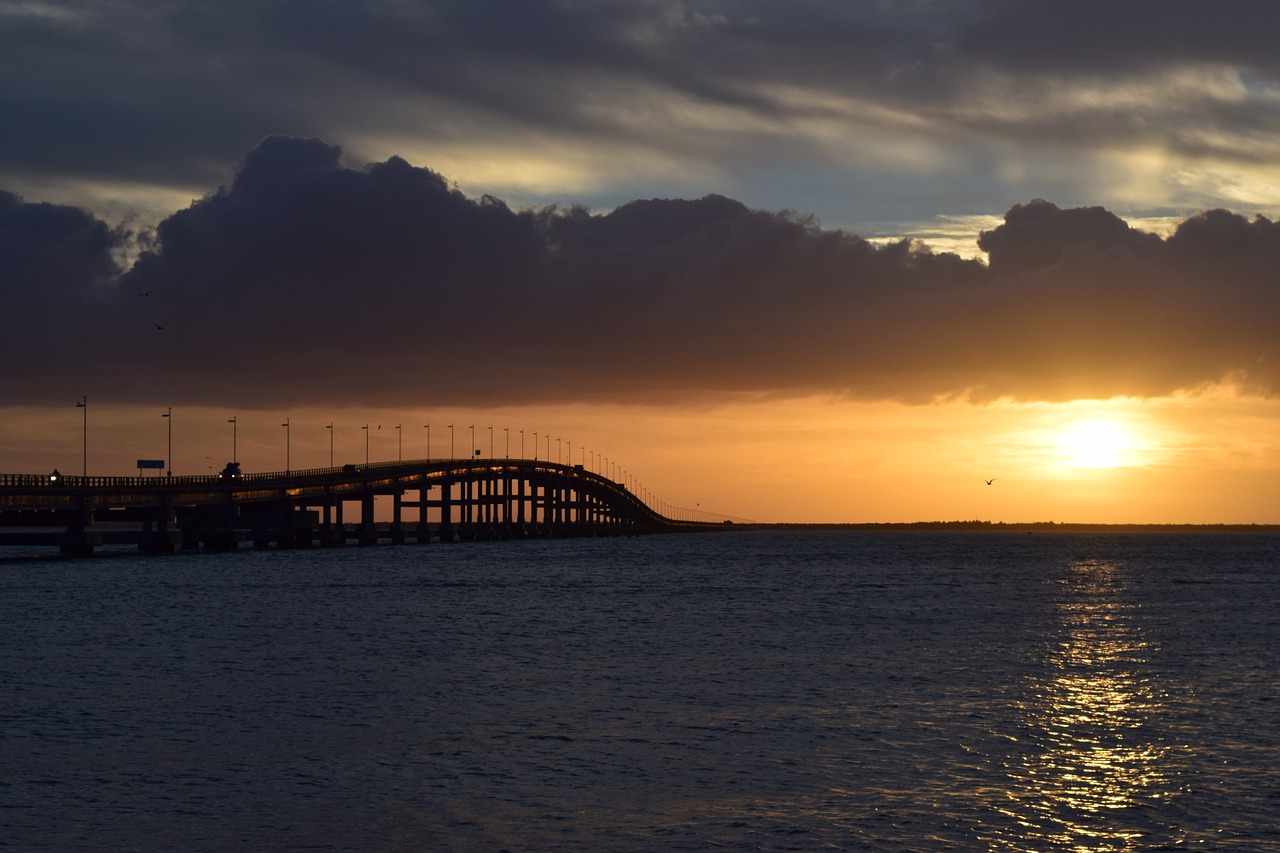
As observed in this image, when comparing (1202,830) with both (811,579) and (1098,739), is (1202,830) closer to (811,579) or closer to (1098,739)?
(1098,739)

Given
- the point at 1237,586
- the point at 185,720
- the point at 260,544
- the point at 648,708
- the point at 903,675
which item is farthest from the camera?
the point at 260,544

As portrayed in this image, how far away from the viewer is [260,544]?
190 metres

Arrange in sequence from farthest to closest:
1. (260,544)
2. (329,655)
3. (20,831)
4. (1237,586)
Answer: (260,544) → (1237,586) → (329,655) → (20,831)

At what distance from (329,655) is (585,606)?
32.7 meters

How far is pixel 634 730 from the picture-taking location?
3391 cm

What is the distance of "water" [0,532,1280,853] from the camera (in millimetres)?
23734

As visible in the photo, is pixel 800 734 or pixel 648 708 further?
pixel 648 708

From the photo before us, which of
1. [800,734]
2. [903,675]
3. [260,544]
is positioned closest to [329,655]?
[903,675]

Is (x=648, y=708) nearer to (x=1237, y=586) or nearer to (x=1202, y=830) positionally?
(x=1202, y=830)

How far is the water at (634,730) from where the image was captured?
23.7 metres

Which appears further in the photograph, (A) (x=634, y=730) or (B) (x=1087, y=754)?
(A) (x=634, y=730)

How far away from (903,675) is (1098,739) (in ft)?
44.1

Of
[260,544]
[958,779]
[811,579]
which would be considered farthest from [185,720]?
[260,544]

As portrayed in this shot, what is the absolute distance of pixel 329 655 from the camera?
52469 mm
